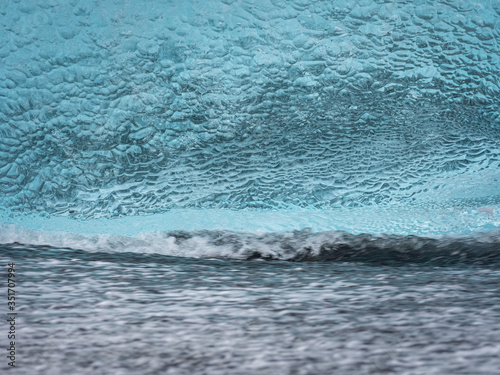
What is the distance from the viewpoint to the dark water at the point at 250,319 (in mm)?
277

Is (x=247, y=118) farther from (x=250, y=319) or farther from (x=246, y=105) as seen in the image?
(x=250, y=319)

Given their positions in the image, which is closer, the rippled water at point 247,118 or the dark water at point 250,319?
the dark water at point 250,319

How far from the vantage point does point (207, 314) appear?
357mm

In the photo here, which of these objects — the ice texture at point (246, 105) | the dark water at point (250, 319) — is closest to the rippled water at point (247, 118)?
the ice texture at point (246, 105)

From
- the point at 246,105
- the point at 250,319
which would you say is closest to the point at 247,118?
the point at 246,105

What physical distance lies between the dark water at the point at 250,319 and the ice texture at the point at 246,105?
0.54 meters

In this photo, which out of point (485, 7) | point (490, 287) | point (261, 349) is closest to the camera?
point (261, 349)

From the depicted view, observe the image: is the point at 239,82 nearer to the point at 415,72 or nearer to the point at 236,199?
the point at 236,199

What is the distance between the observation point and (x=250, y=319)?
13.6 inches

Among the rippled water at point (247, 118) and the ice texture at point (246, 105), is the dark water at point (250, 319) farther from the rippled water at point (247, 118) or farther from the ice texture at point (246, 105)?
the ice texture at point (246, 105)

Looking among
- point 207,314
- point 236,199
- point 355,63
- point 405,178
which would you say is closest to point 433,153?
point 405,178

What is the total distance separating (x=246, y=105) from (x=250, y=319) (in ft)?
2.37

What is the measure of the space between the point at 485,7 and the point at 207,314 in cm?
82

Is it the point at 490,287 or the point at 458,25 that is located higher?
the point at 458,25
